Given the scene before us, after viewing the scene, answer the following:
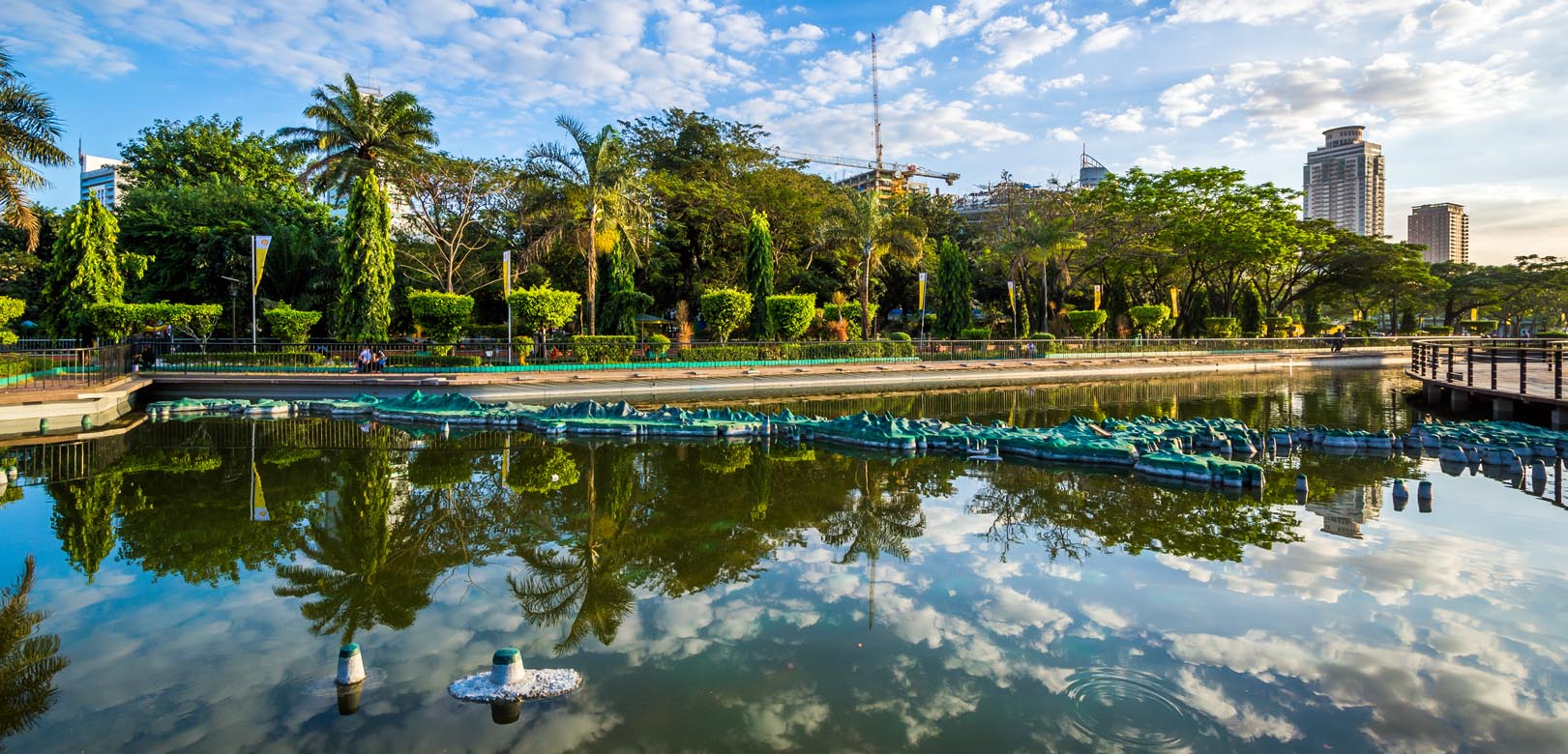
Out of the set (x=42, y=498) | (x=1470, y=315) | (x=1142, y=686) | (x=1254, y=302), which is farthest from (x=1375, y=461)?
(x=1470, y=315)

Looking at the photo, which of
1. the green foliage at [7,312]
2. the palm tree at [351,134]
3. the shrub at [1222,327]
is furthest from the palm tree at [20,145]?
the shrub at [1222,327]

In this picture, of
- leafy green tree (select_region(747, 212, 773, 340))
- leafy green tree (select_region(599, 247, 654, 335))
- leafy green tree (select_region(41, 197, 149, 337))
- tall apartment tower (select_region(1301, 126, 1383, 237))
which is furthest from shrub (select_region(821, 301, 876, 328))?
tall apartment tower (select_region(1301, 126, 1383, 237))

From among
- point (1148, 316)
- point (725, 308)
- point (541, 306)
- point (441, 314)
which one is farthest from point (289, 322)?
point (1148, 316)

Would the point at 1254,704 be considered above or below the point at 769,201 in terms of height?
below

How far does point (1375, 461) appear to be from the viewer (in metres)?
13.8

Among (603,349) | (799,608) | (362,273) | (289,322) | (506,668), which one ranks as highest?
(362,273)

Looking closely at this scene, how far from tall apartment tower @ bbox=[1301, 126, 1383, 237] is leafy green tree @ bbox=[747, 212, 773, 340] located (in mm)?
178815

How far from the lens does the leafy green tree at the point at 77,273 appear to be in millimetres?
26594

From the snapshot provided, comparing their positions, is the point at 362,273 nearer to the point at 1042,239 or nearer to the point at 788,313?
the point at 788,313

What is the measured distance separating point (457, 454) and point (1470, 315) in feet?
373

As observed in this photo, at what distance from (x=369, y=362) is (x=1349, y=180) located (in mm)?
214496

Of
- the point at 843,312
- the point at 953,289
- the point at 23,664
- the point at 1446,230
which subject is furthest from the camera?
the point at 1446,230

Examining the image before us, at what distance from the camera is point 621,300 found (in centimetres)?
3478

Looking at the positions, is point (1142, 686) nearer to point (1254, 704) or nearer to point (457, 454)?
point (1254, 704)
